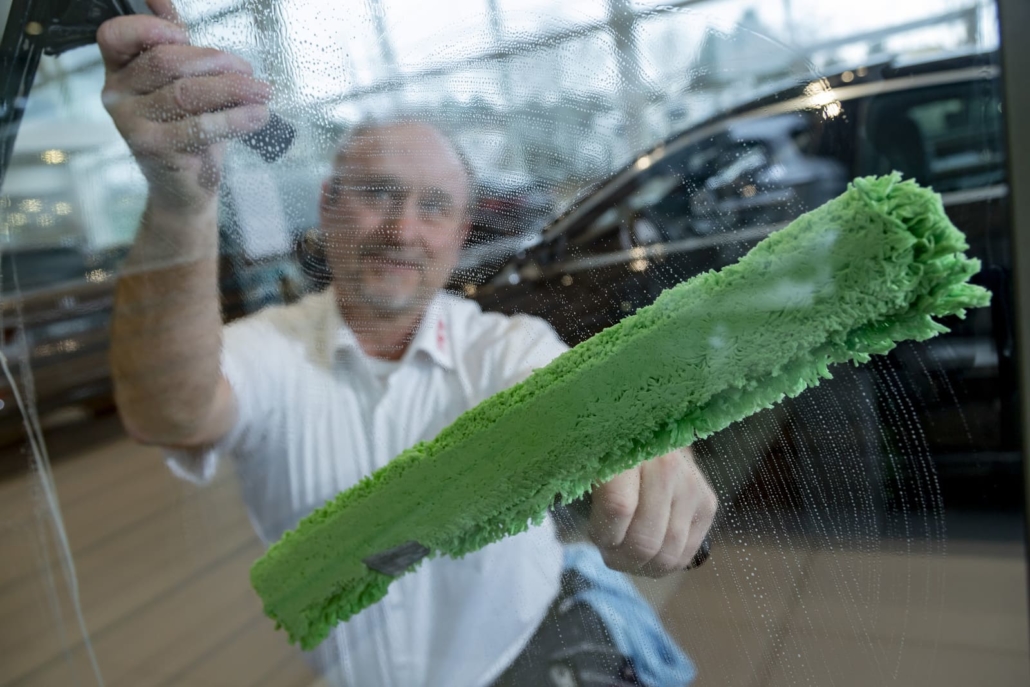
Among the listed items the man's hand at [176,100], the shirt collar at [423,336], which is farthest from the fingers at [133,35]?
the shirt collar at [423,336]

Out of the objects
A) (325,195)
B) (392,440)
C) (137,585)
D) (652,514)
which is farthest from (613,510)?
(137,585)

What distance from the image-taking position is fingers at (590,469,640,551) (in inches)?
16.4

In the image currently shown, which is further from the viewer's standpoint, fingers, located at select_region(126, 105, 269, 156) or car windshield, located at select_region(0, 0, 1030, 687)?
fingers, located at select_region(126, 105, 269, 156)

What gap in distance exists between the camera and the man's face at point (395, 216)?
1.51 feet

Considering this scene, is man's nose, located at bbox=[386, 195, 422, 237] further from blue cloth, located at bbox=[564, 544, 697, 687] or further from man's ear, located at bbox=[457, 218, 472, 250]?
blue cloth, located at bbox=[564, 544, 697, 687]

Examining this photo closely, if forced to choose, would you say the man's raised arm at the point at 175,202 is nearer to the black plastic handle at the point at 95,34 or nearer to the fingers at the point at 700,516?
the black plastic handle at the point at 95,34

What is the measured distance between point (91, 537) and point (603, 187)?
59cm

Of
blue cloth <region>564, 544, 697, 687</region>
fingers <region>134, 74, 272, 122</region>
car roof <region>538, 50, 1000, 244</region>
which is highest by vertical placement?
fingers <region>134, 74, 272, 122</region>

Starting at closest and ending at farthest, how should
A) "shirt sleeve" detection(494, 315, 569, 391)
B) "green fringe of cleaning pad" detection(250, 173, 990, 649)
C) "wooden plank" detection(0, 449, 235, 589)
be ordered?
"green fringe of cleaning pad" detection(250, 173, 990, 649), "shirt sleeve" detection(494, 315, 569, 391), "wooden plank" detection(0, 449, 235, 589)

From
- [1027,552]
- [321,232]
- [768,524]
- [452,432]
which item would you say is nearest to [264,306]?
[321,232]


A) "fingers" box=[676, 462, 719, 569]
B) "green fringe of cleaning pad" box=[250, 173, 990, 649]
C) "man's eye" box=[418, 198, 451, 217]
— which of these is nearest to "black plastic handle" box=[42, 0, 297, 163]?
"man's eye" box=[418, 198, 451, 217]

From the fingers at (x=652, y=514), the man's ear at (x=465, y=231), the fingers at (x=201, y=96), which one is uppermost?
the fingers at (x=201, y=96)

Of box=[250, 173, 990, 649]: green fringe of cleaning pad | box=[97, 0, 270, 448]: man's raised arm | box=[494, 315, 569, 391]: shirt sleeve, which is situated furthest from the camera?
box=[97, 0, 270, 448]: man's raised arm

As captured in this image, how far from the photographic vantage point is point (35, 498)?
0.75 meters
